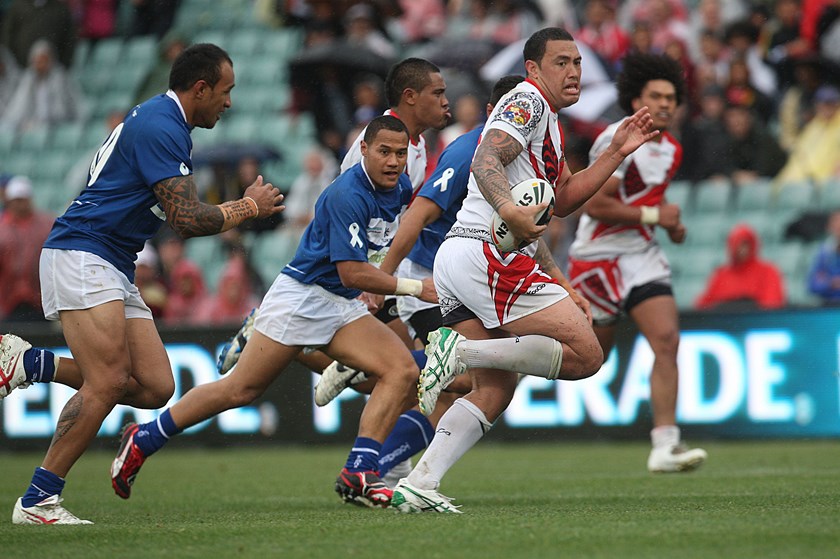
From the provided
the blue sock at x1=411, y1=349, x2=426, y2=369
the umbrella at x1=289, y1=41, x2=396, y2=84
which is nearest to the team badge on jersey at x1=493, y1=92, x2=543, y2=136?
the blue sock at x1=411, y1=349, x2=426, y2=369

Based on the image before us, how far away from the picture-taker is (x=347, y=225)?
7289 mm

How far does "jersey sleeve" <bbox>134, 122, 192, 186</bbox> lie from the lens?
21.8 ft

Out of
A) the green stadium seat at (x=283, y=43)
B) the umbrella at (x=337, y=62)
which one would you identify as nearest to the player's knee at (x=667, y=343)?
the umbrella at (x=337, y=62)

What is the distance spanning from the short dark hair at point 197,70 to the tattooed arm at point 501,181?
57.5 inches

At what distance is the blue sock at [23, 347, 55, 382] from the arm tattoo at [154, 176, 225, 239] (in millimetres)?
1188

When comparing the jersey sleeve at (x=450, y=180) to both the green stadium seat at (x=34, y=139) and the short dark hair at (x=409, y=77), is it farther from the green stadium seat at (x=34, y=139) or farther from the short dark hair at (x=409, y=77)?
the green stadium seat at (x=34, y=139)

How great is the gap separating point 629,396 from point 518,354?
20.3ft

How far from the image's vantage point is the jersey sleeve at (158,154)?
6652mm

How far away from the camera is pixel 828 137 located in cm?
1467

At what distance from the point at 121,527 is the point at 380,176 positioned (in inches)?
90.7

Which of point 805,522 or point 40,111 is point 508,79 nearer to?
point 805,522

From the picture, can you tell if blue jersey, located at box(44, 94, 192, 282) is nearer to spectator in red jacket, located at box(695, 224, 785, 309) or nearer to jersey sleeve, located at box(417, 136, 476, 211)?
jersey sleeve, located at box(417, 136, 476, 211)

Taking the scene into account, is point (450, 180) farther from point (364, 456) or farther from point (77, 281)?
point (77, 281)

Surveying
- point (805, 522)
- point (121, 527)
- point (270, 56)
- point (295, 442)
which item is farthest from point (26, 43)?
point (805, 522)
